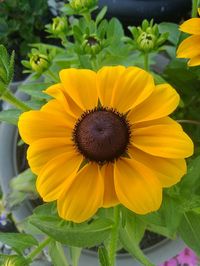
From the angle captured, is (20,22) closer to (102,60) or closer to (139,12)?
(139,12)

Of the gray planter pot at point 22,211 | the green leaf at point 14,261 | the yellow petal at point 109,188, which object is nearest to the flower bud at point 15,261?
the green leaf at point 14,261

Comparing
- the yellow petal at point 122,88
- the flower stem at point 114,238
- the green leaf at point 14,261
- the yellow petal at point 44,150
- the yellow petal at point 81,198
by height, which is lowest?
the green leaf at point 14,261

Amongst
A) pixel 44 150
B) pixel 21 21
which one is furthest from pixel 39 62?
pixel 21 21

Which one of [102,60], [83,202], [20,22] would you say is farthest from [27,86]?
[20,22]

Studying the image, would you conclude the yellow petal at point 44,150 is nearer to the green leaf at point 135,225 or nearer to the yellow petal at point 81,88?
the yellow petal at point 81,88

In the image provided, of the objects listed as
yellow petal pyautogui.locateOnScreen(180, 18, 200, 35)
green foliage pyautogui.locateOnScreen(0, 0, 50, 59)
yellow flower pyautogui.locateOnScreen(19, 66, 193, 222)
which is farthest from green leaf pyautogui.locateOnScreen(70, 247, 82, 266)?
green foliage pyautogui.locateOnScreen(0, 0, 50, 59)

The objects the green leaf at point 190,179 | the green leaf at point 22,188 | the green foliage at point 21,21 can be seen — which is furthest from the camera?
the green foliage at point 21,21
